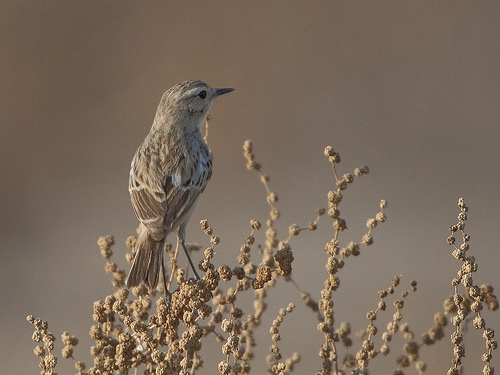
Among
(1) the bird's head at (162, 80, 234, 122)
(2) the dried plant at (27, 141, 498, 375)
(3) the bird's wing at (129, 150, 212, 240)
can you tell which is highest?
(1) the bird's head at (162, 80, 234, 122)

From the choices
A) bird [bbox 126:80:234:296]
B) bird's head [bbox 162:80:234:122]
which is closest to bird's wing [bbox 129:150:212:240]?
bird [bbox 126:80:234:296]

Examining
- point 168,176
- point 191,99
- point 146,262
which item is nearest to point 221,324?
point 146,262

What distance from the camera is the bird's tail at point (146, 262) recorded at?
17.2ft

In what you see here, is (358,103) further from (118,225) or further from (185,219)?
(185,219)

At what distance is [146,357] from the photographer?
412cm

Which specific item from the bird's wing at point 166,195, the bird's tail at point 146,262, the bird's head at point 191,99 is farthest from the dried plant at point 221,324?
the bird's head at point 191,99

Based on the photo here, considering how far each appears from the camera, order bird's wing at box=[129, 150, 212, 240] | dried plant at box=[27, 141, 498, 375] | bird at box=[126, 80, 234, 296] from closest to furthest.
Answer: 1. dried plant at box=[27, 141, 498, 375]
2. bird at box=[126, 80, 234, 296]
3. bird's wing at box=[129, 150, 212, 240]

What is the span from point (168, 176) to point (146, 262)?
3.02 feet

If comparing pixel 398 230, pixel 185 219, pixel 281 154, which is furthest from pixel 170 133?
pixel 281 154

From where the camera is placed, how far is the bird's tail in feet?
17.2

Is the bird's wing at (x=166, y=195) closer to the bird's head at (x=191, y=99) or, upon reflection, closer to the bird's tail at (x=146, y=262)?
the bird's tail at (x=146, y=262)

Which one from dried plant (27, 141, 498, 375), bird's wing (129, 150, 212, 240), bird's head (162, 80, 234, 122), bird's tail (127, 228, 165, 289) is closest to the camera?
dried plant (27, 141, 498, 375)

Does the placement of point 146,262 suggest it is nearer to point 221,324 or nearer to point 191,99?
point 221,324

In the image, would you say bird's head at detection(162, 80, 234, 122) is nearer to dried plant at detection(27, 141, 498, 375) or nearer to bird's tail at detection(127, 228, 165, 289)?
bird's tail at detection(127, 228, 165, 289)
